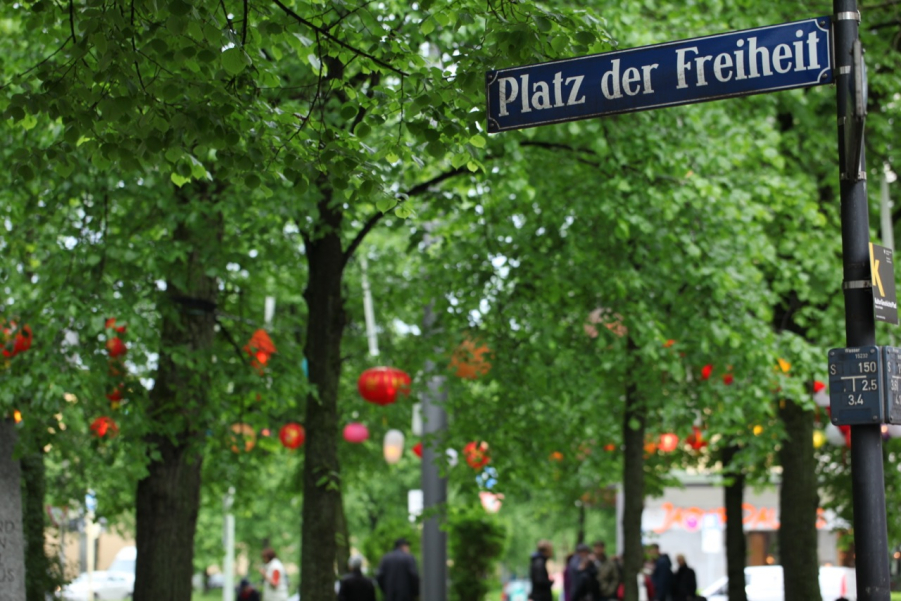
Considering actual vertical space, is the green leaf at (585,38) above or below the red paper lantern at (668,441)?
above

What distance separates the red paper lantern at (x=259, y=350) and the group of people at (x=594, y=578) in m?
8.93

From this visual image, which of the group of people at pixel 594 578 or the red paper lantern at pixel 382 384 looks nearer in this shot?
the red paper lantern at pixel 382 384

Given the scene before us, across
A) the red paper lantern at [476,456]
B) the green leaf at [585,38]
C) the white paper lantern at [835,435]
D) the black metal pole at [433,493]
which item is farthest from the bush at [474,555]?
the green leaf at [585,38]

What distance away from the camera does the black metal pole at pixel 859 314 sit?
602 centimetres

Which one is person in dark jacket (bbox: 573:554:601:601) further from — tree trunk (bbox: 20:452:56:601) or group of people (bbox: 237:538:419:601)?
tree trunk (bbox: 20:452:56:601)

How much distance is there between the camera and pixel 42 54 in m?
12.9

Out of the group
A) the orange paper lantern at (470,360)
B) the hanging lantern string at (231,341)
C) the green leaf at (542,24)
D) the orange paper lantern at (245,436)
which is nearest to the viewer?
the green leaf at (542,24)

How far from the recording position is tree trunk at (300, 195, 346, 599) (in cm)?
1211

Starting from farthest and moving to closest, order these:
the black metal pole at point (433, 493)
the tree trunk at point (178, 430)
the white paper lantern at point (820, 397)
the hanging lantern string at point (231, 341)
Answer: the white paper lantern at point (820, 397)
the black metal pole at point (433, 493)
the hanging lantern string at point (231, 341)
the tree trunk at point (178, 430)

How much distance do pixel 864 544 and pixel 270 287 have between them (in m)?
16.5

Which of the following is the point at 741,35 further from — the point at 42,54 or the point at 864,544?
the point at 42,54

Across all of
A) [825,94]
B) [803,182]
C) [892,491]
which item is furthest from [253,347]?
[892,491]

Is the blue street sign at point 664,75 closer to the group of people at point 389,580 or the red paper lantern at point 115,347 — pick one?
the red paper lantern at point 115,347

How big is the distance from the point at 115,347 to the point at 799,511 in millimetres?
8271
